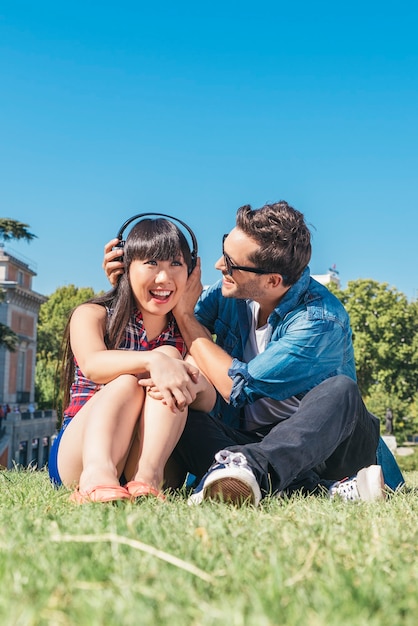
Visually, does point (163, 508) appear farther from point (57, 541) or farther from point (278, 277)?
point (278, 277)

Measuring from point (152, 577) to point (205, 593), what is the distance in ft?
0.43

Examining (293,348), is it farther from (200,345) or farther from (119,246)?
(119,246)

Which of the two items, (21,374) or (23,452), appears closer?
(23,452)

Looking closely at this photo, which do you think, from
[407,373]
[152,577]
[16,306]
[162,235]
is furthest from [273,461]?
[16,306]

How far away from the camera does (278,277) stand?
3.88m

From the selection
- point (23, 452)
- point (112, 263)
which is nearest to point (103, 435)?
point (112, 263)

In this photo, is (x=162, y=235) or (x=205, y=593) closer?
(x=205, y=593)

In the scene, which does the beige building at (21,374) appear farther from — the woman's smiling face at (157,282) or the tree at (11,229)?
the woman's smiling face at (157,282)

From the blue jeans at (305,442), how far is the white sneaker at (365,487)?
157mm

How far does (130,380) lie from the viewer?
3123mm

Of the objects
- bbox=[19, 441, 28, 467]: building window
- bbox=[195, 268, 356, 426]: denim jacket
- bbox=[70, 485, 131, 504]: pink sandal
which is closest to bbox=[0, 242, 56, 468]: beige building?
bbox=[19, 441, 28, 467]: building window

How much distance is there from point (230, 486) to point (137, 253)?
132cm

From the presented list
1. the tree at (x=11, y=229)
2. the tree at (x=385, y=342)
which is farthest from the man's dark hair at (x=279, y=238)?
the tree at (x=385, y=342)

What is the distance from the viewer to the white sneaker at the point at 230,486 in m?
2.79
